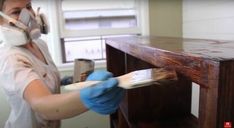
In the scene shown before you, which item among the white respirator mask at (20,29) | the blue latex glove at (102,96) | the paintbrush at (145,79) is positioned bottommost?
the blue latex glove at (102,96)

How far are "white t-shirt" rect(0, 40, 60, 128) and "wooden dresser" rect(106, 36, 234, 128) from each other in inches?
14.1

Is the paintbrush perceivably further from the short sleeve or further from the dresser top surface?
the short sleeve

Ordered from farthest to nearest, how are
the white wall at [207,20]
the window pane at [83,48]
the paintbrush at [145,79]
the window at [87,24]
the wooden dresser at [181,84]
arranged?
the window pane at [83,48] → the window at [87,24] → the white wall at [207,20] → the paintbrush at [145,79] → the wooden dresser at [181,84]

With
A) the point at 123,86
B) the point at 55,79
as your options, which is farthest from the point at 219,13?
the point at 123,86

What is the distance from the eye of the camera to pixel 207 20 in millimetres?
1591

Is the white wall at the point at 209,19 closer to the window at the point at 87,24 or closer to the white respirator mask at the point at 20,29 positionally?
the window at the point at 87,24

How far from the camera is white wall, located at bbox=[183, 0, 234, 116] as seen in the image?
1.30m

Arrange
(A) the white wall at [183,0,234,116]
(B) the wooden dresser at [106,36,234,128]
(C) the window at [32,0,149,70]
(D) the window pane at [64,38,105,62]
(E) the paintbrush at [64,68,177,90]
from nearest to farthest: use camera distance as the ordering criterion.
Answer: (B) the wooden dresser at [106,36,234,128]
(E) the paintbrush at [64,68,177,90]
(A) the white wall at [183,0,234,116]
(C) the window at [32,0,149,70]
(D) the window pane at [64,38,105,62]

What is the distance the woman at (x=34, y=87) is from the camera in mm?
567

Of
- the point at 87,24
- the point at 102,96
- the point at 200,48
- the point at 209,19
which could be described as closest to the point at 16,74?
the point at 102,96

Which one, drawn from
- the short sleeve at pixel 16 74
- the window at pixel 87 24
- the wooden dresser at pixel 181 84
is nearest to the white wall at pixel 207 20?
the wooden dresser at pixel 181 84

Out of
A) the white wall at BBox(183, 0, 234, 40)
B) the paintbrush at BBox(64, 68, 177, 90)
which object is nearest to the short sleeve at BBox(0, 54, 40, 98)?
the paintbrush at BBox(64, 68, 177, 90)

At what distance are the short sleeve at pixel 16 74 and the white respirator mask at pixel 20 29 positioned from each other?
75mm

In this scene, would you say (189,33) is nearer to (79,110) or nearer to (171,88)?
(171,88)
